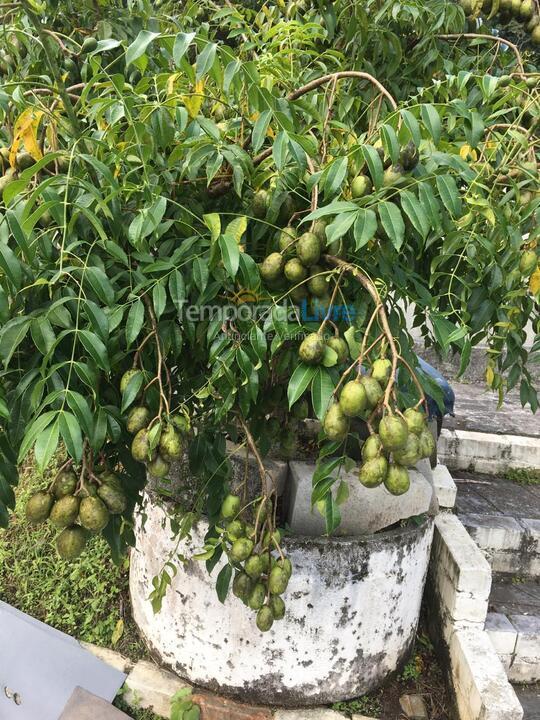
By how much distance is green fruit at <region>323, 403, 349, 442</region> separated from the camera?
4.11 feet

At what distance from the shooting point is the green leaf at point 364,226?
1269mm

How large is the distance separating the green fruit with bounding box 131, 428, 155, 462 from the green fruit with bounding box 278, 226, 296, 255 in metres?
0.57

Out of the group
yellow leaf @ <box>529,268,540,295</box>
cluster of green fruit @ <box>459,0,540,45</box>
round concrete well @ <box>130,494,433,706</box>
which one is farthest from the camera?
cluster of green fruit @ <box>459,0,540,45</box>

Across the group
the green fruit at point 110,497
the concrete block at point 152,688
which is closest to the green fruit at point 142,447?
the green fruit at point 110,497

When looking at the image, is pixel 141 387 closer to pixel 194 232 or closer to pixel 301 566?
pixel 194 232

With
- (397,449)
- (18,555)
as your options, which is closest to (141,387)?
(397,449)

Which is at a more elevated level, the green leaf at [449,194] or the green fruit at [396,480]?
the green leaf at [449,194]

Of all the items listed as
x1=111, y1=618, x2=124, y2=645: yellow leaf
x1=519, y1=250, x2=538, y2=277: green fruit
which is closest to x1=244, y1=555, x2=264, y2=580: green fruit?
x1=519, y1=250, x2=538, y2=277: green fruit

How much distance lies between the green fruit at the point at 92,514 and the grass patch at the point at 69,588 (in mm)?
1794

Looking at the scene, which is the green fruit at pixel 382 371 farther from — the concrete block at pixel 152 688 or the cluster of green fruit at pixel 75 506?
the concrete block at pixel 152 688

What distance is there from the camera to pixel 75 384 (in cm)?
144

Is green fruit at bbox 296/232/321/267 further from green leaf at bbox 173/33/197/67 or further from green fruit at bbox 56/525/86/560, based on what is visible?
green fruit at bbox 56/525/86/560

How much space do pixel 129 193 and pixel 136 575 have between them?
6.88ft

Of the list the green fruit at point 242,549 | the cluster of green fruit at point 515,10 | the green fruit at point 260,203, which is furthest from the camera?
the cluster of green fruit at point 515,10
